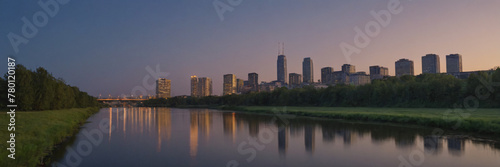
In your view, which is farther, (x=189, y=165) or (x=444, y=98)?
(x=444, y=98)

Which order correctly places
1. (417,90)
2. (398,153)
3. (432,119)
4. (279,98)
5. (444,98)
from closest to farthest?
(398,153)
(432,119)
(444,98)
(417,90)
(279,98)

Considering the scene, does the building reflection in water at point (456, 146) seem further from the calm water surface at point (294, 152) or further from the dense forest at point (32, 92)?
the dense forest at point (32, 92)

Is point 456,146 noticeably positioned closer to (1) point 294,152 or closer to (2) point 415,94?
(1) point 294,152

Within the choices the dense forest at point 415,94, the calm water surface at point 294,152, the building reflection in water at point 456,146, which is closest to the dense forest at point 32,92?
the calm water surface at point 294,152

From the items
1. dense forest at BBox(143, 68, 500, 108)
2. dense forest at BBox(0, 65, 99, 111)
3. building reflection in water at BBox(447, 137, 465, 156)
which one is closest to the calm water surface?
building reflection in water at BBox(447, 137, 465, 156)

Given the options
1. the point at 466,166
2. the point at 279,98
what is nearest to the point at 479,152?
the point at 466,166

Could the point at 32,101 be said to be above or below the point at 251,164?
above

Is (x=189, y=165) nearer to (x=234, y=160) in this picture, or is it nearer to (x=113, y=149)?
(x=234, y=160)
